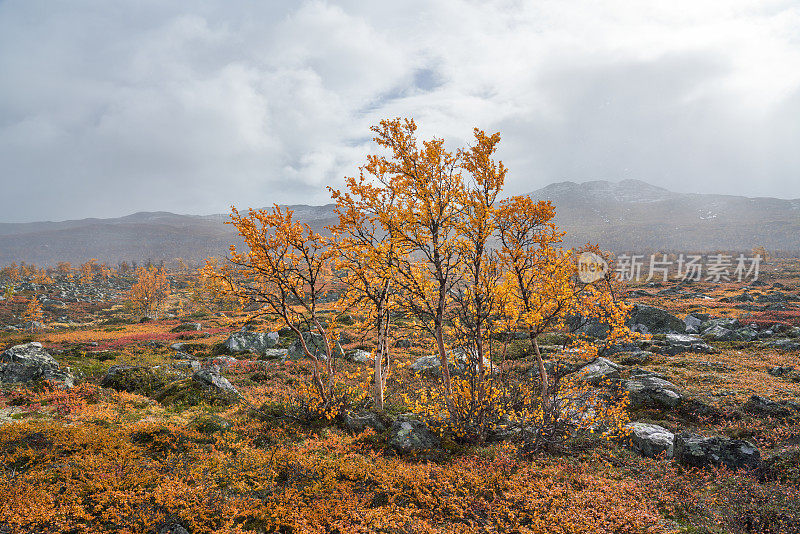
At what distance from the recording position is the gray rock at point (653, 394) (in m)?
15.4

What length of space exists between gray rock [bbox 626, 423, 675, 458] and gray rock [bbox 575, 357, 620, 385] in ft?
17.9

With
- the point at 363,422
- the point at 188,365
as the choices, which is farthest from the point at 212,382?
the point at 363,422

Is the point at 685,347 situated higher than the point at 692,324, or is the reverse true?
the point at 685,347

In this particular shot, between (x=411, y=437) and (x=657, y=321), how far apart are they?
31048 mm

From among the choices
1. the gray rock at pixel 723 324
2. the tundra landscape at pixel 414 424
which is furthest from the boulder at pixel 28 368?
the gray rock at pixel 723 324

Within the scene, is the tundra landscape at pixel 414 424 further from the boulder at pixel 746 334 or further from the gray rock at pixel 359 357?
the boulder at pixel 746 334

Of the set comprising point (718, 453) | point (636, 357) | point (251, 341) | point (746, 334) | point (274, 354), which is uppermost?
point (718, 453)

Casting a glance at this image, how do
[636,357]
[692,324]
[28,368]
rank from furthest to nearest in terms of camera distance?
[692,324] → [636,357] → [28,368]

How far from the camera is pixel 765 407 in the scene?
46.5ft

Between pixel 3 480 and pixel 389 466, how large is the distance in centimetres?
836

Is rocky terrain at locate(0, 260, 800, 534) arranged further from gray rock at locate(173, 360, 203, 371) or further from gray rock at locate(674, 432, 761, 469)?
gray rock at locate(173, 360, 203, 371)

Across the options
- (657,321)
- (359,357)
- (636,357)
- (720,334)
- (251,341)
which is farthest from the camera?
(657,321)

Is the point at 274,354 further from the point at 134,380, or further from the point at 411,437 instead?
the point at 411,437

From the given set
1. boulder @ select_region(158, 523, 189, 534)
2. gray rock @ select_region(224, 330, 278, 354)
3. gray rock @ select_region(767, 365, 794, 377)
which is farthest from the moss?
gray rock @ select_region(767, 365, 794, 377)
